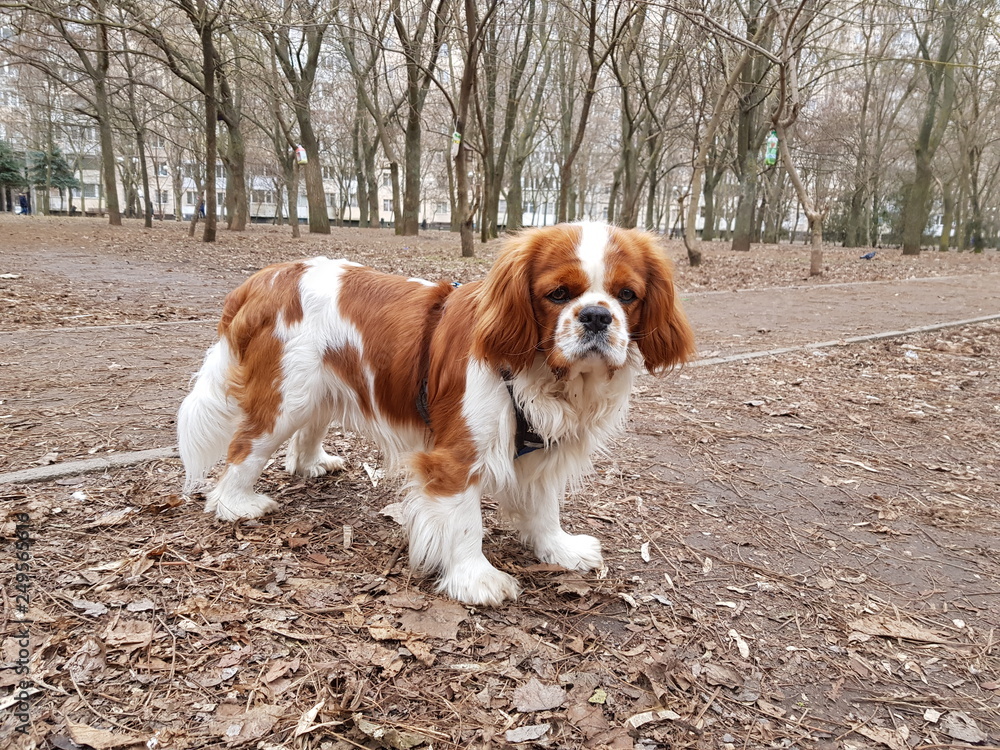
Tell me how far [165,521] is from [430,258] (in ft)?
44.2

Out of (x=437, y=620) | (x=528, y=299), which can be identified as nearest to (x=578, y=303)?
(x=528, y=299)

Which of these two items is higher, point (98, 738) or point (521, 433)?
point (521, 433)

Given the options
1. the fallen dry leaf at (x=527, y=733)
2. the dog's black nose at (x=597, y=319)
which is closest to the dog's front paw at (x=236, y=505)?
the fallen dry leaf at (x=527, y=733)

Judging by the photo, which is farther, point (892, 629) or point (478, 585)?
point (478, 585)

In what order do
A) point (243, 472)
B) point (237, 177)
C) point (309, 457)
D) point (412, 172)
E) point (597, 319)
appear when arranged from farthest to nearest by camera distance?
point (412, 172) < point (237, 177) < point (309, 457) < point (243, 472) < point (597, 319)

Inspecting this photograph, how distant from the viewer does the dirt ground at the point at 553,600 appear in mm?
2059

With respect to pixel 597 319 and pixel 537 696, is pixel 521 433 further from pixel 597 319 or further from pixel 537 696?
pixel 537 696

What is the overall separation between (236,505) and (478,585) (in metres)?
1.38

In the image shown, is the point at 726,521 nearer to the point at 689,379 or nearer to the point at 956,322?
the point at 689,379

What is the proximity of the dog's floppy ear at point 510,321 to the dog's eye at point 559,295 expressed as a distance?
3.6 inches

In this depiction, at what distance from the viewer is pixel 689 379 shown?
6.20m

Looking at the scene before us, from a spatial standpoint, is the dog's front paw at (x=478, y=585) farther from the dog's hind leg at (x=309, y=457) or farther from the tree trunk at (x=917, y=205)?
the tree trunk at (x=917, y=205)

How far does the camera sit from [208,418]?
10.7 ft

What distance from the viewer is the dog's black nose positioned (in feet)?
7.72
